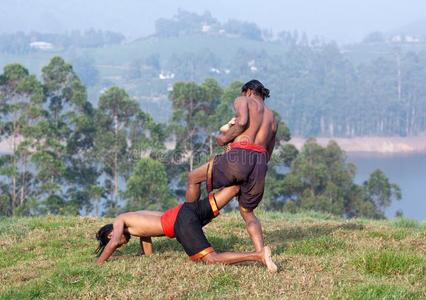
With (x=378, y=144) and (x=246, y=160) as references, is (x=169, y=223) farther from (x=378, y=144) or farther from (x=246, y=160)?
(x=378, y=144)

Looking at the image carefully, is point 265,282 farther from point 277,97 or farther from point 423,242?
point 277,97

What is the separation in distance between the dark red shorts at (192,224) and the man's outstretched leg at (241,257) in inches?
3.1

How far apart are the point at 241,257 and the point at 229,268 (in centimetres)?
36

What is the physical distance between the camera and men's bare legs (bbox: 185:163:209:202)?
7.08 meters

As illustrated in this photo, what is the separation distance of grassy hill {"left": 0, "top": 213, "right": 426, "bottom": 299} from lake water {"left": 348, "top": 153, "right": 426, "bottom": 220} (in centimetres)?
5614

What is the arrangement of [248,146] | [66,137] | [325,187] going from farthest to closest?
[325,187] < [66,137] < [248,146]

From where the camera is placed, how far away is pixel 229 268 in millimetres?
6223

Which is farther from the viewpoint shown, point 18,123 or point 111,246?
point 18,123

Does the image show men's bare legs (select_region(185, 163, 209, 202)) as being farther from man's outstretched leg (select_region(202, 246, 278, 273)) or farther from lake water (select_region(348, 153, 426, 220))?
lake water (select_region(348, 153, 426, 220))

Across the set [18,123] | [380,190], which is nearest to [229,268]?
[18,123]

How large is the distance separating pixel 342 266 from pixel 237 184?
1.36 m

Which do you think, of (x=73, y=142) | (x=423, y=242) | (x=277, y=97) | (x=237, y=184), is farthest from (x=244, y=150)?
(x=277, y=97)

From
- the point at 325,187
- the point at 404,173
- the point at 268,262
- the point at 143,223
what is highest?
the point at 143,223

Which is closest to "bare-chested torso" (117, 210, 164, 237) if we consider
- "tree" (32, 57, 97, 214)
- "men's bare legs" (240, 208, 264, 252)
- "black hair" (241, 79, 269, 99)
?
"men's bare legs" (240, 208, 264, 252)
